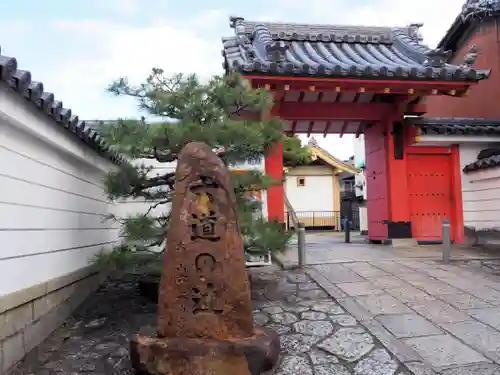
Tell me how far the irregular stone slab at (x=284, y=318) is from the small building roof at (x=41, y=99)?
3.25m

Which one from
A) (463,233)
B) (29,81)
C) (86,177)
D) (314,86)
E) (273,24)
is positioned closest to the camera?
(29,81)

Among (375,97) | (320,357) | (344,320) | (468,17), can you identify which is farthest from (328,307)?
(468,17)

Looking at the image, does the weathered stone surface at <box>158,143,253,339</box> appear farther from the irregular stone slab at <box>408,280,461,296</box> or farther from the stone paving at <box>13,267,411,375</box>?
the irregular stone slab at <box>408,280,461,296</box>

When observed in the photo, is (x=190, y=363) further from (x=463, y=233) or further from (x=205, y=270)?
(x=463, y=233)

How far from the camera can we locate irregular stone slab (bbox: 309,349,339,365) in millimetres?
3969

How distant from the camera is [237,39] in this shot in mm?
10547

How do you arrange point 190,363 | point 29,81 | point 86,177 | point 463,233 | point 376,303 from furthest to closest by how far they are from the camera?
1. point 463,233
2. point 86,177
3. point 376,303
4. point 29,81
5. point 190,363

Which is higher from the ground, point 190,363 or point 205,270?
point 205,270

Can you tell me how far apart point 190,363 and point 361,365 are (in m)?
1.52

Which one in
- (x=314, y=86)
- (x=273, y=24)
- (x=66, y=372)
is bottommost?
(x=66, y=372)

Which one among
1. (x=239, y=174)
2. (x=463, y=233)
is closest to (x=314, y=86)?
(x=239, y=174)

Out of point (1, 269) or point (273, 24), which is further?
point (273, 24)

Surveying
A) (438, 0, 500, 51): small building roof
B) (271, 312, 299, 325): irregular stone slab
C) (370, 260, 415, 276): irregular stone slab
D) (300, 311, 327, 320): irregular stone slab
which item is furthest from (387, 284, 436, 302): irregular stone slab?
(438, 0, 500, 51): small building roof

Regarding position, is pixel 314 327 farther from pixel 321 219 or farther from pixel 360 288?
pixel 321 219
